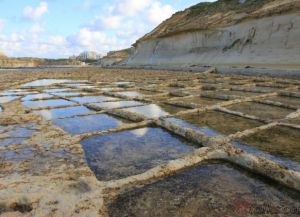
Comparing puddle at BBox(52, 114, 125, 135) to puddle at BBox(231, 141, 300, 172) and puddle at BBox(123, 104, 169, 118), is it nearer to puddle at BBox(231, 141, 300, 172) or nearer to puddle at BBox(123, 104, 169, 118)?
puddle at BBox(123, 104, 169, 118)

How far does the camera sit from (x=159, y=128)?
135 inches

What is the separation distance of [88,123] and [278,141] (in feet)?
7.60

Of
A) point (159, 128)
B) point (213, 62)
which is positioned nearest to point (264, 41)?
point (213, 62)

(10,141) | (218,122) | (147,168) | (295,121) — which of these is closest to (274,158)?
(147,168)

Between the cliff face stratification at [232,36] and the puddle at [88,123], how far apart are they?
43.5ft

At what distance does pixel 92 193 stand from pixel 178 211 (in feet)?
1.71

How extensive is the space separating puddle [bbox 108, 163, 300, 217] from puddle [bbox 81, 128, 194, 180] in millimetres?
334

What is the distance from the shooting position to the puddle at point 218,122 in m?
3.31

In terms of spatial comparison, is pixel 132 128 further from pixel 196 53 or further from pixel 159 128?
pixel 196 53

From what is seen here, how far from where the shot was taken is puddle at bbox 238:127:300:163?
2.48 meters

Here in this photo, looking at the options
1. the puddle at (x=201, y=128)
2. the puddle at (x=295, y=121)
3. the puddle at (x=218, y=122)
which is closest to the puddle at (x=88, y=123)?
the puddle at (x=201, y=128)

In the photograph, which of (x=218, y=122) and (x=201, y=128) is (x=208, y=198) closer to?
(x=201, y=128)

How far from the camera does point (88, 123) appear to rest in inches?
148

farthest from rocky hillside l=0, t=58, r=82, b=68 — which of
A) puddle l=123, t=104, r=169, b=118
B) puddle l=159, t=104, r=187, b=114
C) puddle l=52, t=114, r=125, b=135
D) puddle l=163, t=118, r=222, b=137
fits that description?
puddle l=163, t=118, r=222, b=137
